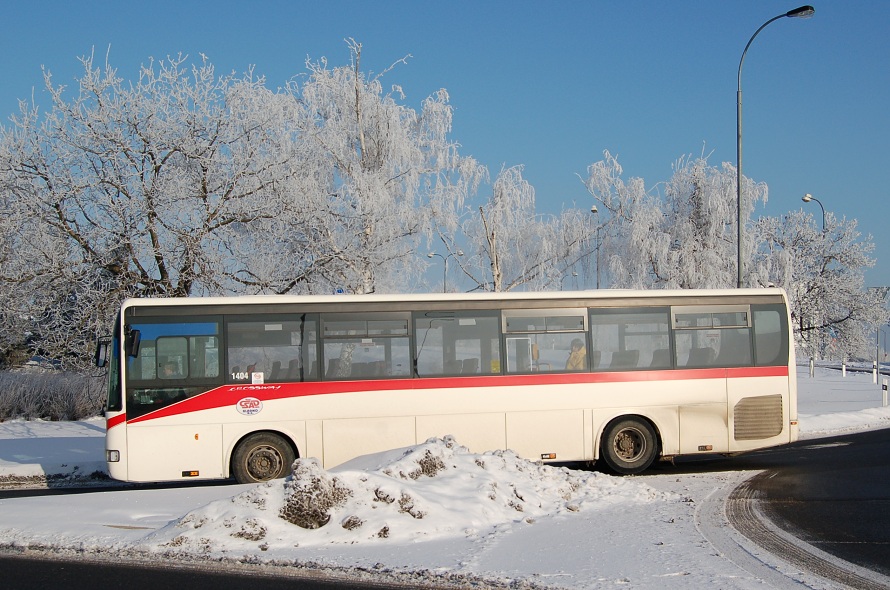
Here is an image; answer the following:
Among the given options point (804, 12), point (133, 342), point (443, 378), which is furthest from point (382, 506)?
point (804, 12)

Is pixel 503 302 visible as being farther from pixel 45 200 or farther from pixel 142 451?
pixel 45 200

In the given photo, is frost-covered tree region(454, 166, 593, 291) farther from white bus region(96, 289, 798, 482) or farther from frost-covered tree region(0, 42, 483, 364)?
white bus region(96, 289, 798, 482)

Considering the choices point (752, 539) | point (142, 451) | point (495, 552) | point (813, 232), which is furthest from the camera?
point (813, 232)

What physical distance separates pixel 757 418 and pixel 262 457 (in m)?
7.81

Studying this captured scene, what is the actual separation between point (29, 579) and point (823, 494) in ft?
30.8

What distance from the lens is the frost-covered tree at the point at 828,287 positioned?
46.9m

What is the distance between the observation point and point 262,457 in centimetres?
1250

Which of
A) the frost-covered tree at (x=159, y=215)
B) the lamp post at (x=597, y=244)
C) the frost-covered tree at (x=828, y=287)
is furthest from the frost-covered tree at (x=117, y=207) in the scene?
the frost-covered tree at (x=828, y=287)

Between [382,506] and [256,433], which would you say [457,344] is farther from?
[382,506]

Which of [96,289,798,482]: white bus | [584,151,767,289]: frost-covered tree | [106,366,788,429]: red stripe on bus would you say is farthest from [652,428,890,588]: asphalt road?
[584,151,767,289]: frost-covered tree

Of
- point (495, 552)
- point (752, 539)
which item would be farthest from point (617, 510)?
point (495, 552)

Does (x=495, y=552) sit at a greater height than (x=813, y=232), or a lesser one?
lesser

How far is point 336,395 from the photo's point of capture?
12.6m

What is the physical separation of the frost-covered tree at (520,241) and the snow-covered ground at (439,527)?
2009 cm
